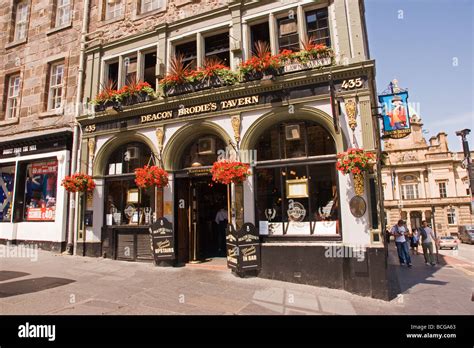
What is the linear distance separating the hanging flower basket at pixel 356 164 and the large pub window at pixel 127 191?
21.4 ft

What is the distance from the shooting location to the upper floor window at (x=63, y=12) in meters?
13.8

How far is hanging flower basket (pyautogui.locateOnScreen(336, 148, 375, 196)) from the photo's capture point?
7.14 m

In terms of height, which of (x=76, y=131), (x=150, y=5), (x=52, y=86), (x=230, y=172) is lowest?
(x=230, y=172)

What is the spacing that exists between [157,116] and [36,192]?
22.7ft

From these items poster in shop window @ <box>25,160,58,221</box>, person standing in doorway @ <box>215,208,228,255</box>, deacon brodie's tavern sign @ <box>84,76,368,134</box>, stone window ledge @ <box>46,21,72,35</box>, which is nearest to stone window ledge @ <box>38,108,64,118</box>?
deacon brodie's tavern sign @ <box>84,76,368,134</box>

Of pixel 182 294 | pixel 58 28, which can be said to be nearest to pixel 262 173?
pixel 182 294

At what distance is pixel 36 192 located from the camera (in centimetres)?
1266

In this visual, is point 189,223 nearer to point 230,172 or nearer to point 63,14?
point 230,172

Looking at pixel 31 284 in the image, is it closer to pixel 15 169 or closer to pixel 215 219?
pixel 215 219

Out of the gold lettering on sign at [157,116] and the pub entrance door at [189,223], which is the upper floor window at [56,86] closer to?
the gold lettering on sign at [157,116]

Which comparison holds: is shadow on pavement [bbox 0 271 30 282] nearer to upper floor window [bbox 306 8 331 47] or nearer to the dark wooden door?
the dark wooden door

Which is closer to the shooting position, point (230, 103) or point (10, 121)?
point (230, 103)
